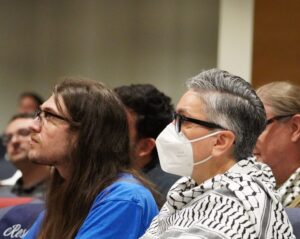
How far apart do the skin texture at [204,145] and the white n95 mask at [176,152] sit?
0.01 m

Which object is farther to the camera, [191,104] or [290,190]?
[290,190]

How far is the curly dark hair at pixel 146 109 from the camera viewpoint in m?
2.90

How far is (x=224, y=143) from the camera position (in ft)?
5.92

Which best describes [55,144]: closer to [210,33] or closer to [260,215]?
[260,215]

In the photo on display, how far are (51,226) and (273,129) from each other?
890 mm

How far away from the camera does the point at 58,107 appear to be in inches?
86.2

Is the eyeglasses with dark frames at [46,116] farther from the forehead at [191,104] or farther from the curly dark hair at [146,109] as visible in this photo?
the curly dark hair at [146,109]

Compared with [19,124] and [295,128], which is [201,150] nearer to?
[295,128]

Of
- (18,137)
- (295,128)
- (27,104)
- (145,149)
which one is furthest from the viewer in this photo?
(27,104)

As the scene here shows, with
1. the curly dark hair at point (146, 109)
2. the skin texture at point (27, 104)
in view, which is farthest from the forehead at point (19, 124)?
the skin texture at point (27, 104)

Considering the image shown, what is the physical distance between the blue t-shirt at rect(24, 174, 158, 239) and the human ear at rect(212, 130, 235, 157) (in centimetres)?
37

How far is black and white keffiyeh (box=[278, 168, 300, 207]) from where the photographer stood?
2.33 metres

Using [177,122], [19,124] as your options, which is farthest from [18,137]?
[177,122]

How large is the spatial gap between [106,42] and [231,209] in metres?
4.30
